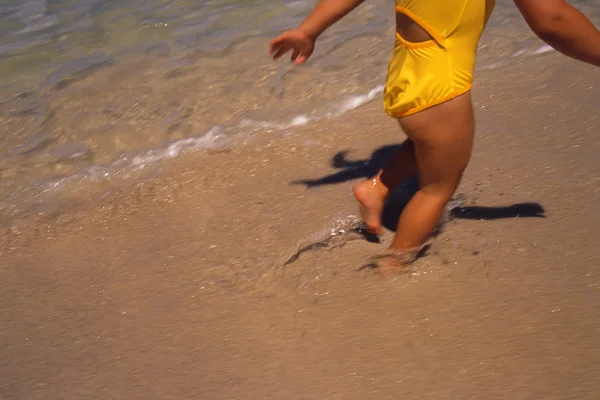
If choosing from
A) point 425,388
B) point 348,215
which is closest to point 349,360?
point 425,388

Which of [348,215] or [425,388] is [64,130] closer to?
[348,215]

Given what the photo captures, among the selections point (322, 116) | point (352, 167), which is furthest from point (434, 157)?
point (322, 116)

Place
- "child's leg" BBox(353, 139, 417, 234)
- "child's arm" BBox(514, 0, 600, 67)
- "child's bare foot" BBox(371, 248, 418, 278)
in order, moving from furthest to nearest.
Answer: "child's leg" BBox(353, 139, 417, 234)
"child's bare foot" BBox(371, 248, 418, 278)
"child's arm" BBox(514, 0, 600, 67)

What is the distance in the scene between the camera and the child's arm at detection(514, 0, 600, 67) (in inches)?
72.4

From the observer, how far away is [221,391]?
1.92 meters

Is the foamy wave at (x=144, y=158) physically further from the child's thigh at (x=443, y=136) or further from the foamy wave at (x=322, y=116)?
the child's thigh at (x=443, y=136)

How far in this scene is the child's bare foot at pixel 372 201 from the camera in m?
2.36

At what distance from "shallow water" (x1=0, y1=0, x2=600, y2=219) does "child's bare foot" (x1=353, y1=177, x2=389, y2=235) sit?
1128mm

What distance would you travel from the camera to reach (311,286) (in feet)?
7.42

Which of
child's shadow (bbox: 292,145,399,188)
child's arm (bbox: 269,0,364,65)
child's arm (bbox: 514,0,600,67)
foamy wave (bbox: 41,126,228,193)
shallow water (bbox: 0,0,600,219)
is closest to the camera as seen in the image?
child's arm (bbox: 514,0,600,67)

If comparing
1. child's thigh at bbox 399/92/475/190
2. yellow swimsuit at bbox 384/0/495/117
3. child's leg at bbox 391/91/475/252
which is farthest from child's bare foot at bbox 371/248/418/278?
yellow swimsuit at bbox 384/0/495/117

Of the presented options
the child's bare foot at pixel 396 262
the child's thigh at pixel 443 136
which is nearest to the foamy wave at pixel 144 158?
the child's bare foot at pixel 396 262

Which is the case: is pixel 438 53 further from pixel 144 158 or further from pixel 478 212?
pixel 144 158

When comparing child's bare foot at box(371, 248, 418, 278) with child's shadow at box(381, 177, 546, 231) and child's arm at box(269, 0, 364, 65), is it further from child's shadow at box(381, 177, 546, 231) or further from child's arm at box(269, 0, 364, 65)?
child's arm at box(269, 0, 364, 65)
